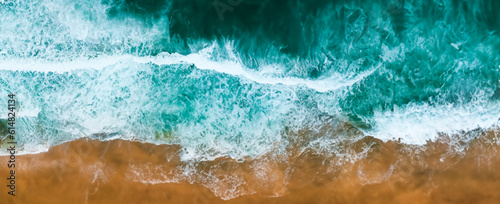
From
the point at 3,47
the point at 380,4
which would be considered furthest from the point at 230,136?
the point at 3,47

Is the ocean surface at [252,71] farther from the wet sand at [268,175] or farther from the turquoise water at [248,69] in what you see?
the wet sand at [268,175]

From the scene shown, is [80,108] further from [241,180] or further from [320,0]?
[320,0]

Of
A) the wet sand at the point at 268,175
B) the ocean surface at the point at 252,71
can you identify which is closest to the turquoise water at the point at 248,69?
the ocean surface at the point at 252,71

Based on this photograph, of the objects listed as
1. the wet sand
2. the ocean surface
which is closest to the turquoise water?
the ocean surface

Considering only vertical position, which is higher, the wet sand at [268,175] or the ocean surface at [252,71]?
the ocean surface at [252,71]

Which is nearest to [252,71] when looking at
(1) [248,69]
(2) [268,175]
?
(1) [248,69]

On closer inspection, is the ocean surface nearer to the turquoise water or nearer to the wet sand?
the turquoise water
